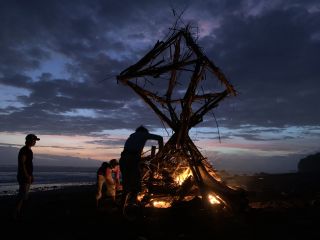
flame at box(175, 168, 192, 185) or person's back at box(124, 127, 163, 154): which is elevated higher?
person's back at box(124, 127, 163, 154)

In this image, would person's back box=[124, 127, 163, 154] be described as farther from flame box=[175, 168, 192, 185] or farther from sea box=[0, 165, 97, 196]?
sea box=[0, 165, 97, 196]

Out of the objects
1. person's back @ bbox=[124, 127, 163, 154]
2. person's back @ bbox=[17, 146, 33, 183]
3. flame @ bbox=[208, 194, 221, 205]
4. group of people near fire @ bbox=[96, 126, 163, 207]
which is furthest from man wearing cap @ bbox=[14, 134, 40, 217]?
flame @ bbox=[208, 194, 221, 205]

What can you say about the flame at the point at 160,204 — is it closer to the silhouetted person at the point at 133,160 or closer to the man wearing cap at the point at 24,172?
the silhouetted person at the point at 133,160

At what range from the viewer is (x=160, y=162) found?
10578 mm

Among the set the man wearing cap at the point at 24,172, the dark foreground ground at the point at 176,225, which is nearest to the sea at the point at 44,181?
the man wearing cap at the point at 24,172

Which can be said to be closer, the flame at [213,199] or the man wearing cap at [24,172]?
the man wearing cap at [24,172]

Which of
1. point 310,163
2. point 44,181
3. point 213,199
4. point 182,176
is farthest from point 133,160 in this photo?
point 310,163

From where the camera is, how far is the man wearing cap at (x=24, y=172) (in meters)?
8.64

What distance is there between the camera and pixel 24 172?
28.5ft

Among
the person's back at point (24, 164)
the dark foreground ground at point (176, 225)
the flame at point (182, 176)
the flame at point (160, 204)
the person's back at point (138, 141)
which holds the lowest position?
the dark foreground ground at point (176, 225)

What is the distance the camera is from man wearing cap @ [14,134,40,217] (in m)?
8.64

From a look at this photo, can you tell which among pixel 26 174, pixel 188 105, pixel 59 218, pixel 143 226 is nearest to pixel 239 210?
pixel 143 226

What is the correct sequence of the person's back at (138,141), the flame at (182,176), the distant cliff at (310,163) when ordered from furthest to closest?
the distant cliff at (310,163)
the flame at (182,176)
the person's back at (138,141)

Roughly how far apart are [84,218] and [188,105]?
4391 millimetres
